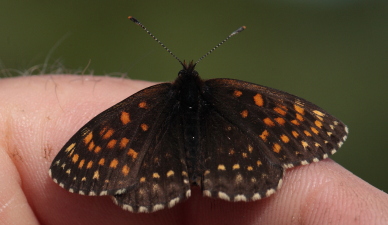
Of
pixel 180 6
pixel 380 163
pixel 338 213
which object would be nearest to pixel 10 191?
pixel 338 213

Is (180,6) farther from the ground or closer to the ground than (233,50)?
farther from the ground

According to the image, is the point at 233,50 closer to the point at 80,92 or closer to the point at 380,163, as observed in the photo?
the point at 380,163

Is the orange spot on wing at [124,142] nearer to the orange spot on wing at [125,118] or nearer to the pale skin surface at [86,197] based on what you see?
the orange spot on wing at [125,118]

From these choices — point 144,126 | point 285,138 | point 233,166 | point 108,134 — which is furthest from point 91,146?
point 285,138

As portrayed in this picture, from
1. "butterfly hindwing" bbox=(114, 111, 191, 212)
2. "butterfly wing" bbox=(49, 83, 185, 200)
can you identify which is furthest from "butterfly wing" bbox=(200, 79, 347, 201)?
"butterfly wing" bbox=(49, 83, 185, 200)

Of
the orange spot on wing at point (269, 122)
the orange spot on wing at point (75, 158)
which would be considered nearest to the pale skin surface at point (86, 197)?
the orange spot on wing at point (269, 122)

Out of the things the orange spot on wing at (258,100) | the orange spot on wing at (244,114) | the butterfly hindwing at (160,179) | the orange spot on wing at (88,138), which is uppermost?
the orange spot on wing at (258,100)
